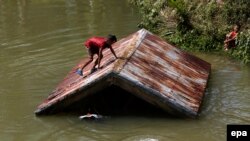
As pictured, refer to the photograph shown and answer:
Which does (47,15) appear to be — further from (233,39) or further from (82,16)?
(233,39)

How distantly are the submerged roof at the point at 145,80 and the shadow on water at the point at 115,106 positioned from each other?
51cm

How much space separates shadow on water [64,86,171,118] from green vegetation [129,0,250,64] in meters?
5.14

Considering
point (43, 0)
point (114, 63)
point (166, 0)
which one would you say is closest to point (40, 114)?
point (114, 63)

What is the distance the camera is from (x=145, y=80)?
12672 mm

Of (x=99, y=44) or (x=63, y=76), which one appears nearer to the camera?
(x=99, y=44)

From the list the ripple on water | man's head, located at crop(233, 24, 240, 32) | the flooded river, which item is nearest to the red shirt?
the flooded river

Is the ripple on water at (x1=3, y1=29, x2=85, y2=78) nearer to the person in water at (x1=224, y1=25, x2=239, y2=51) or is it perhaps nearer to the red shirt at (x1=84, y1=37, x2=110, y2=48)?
the red shirt at (x1=84, y1=37, x2=110, y2=48)

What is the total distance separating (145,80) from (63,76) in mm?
4861

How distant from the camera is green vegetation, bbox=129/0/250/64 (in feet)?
60.7

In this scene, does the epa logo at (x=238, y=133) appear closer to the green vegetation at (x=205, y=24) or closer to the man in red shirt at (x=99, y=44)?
the man in red shirt at (x=99, y=44)

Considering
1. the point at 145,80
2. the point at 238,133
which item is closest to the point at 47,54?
the point at 145,80

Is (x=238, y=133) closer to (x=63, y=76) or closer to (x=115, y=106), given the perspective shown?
(x=115, y=106)

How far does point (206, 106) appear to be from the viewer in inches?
539

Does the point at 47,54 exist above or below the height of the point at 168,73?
above
